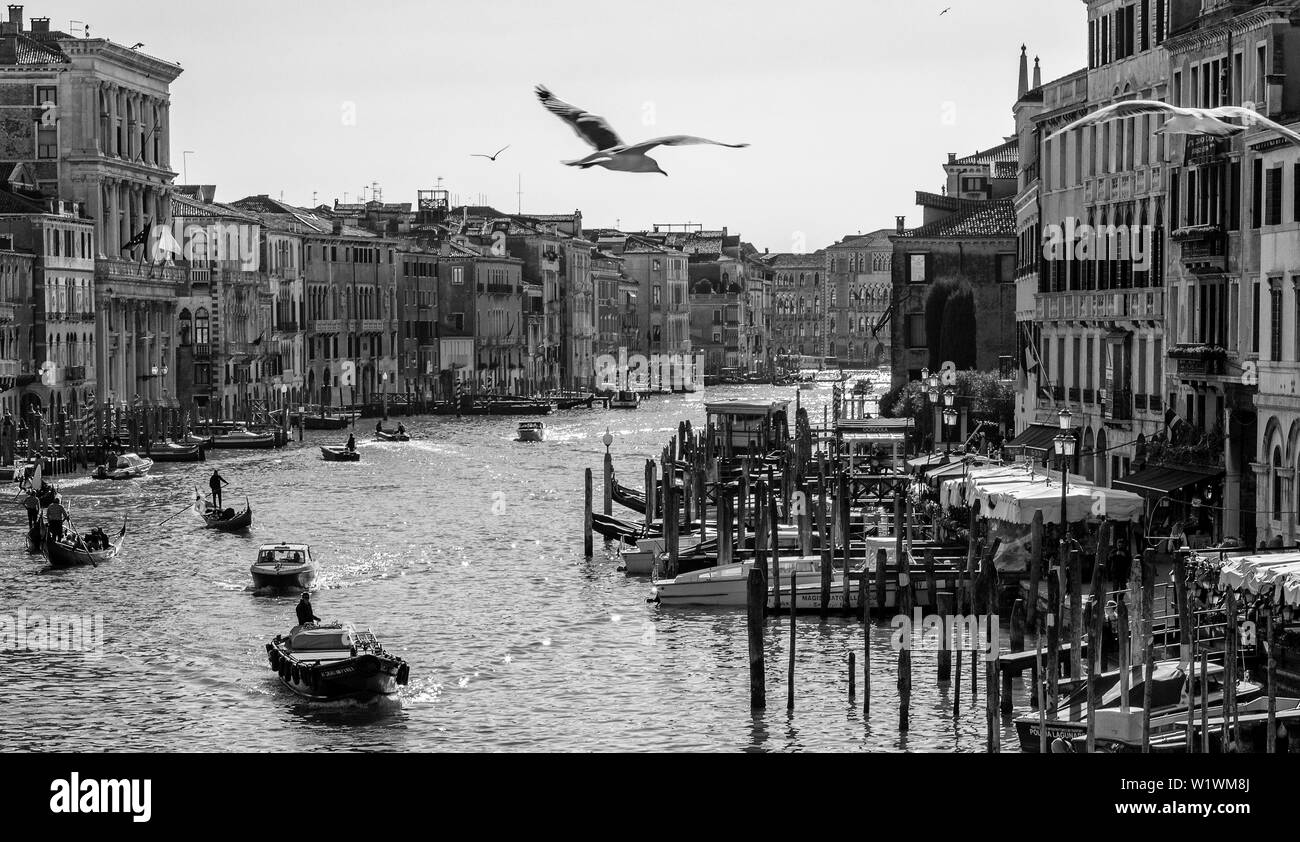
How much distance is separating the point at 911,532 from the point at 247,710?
12637 millimetres

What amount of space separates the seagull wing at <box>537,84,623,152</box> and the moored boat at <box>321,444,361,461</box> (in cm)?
4909

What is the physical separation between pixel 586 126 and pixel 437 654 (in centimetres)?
1387

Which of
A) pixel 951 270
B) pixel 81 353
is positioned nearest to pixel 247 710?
pixel 951 270

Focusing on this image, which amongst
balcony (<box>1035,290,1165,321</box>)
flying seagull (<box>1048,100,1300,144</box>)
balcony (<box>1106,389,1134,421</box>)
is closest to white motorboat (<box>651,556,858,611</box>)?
balcony (<box>1106,389,1134,421</box>)

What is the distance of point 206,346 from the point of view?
267 ft

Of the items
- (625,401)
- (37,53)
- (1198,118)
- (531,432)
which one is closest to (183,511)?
(531,432)

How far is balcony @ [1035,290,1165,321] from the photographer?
1304 inches

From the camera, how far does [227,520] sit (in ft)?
146

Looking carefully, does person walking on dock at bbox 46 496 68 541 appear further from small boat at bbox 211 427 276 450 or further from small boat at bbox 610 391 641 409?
small boat at bbox 610 391 641 409

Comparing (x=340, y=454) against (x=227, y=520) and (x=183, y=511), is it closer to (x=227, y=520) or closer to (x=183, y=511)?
(x=183, y=511)

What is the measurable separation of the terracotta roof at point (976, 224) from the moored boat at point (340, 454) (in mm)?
15295

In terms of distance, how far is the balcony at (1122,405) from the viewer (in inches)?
1335

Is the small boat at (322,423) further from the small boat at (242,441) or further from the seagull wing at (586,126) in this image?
the seagull wing at (586,126)
